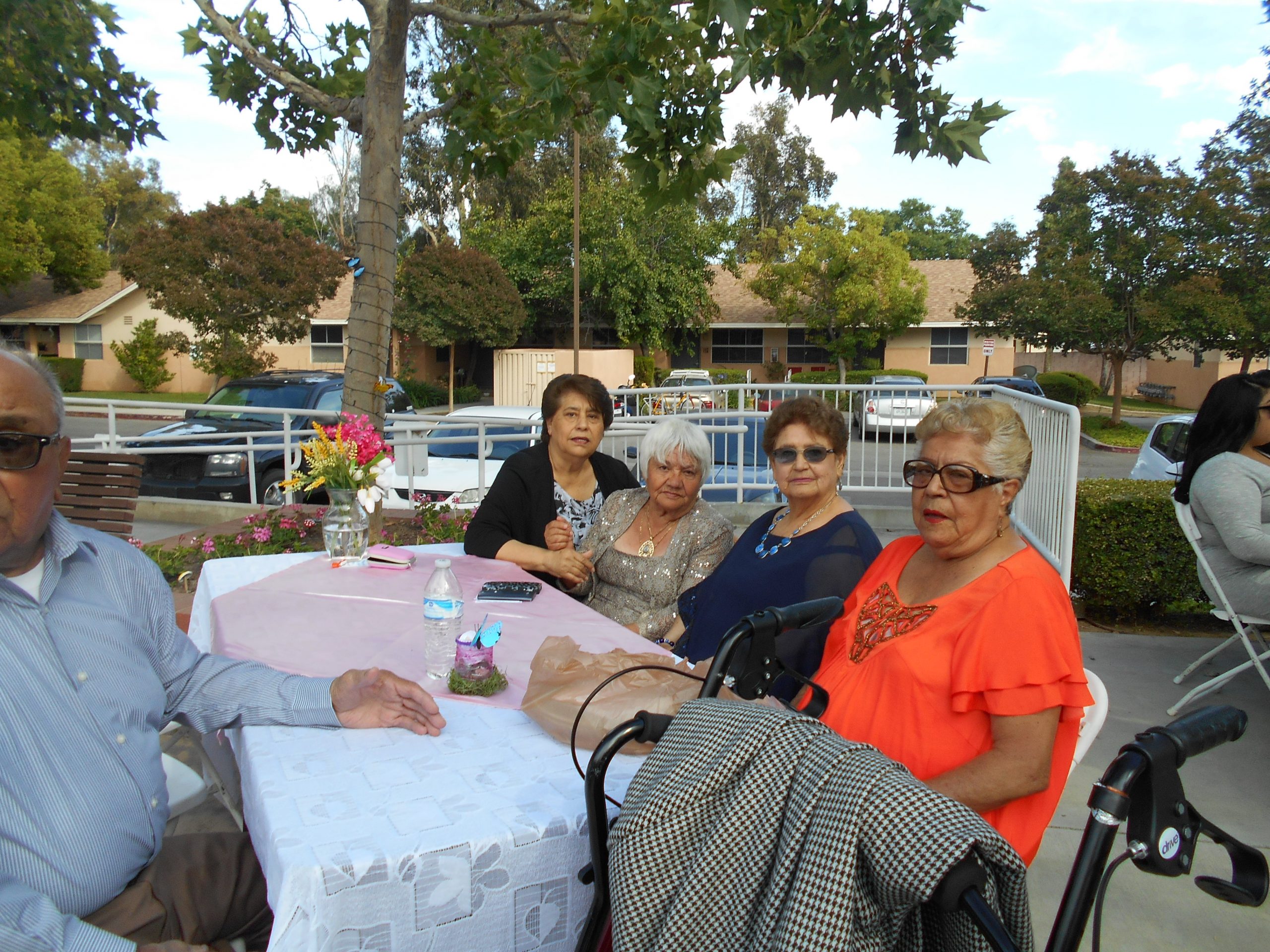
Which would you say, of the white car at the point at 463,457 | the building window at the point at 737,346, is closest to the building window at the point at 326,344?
the building window at the point at 737,346

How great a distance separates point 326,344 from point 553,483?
33.6 meters

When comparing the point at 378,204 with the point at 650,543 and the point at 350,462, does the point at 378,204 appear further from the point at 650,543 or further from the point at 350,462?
the point at 650,543

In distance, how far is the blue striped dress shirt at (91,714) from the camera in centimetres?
159

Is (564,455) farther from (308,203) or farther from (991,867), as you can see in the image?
(308,203)

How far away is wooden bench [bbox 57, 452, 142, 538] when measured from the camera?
174 inches

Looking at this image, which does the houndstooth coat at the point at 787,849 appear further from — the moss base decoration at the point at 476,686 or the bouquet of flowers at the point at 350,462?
the bouquet of flowers at the point at 350,462

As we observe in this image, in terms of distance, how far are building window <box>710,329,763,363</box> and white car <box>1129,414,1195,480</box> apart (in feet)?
88.8

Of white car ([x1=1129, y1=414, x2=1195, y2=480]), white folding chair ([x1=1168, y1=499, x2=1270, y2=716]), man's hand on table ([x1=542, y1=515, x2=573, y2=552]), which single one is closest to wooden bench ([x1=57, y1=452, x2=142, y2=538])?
man's hand on table ([x1=542, y1=515, x2=573, y2=552])

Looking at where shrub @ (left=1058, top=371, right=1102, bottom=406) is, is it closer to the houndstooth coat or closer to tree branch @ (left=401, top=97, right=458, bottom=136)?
tree branch @ (left=401, top=97, right=458, bottom=136)

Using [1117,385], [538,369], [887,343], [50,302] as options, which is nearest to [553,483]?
[1117,385]

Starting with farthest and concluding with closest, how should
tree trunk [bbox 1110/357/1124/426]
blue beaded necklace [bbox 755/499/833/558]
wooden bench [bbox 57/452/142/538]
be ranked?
1. tree trunk [bbox 1110/357/1124/426]
2. wooden bench [bbox 57/452/142/538]
3. blue beaded necklace [bbox 755/499/833/558]

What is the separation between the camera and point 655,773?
4.29ft

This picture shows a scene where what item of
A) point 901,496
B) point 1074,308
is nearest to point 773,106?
point 1074,308

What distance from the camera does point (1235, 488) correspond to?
3979 mm
